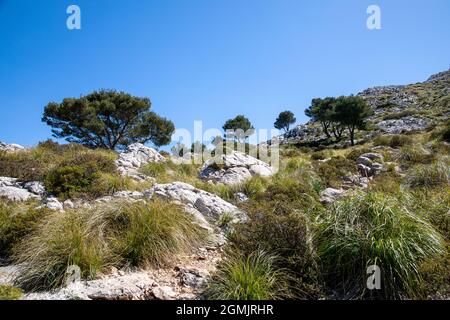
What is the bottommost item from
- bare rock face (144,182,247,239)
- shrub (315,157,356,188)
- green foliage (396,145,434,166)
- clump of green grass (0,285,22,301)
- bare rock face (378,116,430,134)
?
clump of green grass (0,285,22,301)

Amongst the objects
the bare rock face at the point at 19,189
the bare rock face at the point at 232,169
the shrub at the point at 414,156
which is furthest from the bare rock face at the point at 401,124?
the bare rock face at the point at 19,189

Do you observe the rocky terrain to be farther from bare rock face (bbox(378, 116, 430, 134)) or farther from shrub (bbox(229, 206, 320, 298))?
bare rock face (bbox(378, 116, 430, 134))

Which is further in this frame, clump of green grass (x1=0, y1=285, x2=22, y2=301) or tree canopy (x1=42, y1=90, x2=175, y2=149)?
tree canopy (x1=42, y1=90, x2=175, y2=149)

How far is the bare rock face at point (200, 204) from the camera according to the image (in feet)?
22.7

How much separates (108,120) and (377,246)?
23469 mm

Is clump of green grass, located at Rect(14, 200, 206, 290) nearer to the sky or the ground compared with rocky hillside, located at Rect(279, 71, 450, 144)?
nearer to the ground

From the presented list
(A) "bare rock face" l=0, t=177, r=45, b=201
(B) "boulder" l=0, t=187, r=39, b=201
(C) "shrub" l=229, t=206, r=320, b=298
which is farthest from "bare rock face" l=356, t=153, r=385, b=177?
(B) "boulder" l=0, t=187, r=39, b=201

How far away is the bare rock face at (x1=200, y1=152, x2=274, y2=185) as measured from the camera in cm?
1298

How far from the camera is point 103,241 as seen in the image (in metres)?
5.27

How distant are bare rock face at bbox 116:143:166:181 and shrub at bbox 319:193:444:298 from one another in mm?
8000

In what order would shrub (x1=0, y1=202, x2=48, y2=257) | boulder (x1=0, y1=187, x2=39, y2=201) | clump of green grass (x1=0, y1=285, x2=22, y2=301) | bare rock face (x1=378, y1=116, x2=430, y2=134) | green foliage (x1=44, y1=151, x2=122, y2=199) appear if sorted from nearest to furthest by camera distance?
clump of green grass (x1=0, y1=285, x2=22, y2=301) < shrub (x1=0, y1=202, x2=48, y2=257) < boulder (x1=0, y1=187, x2=39, y2=201) < green foliage (x1=44, y1=151, x2=122, y2=199) < bare rock face (x1=378, y1=116, x2=430, y2=134)
